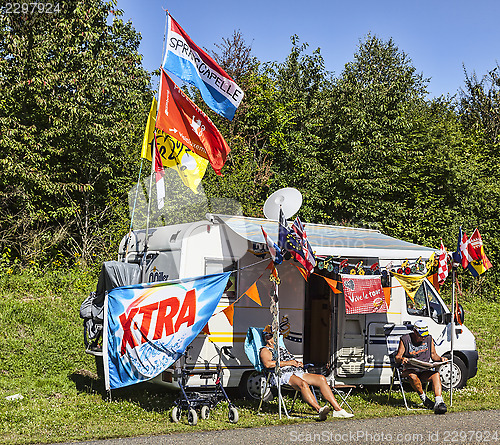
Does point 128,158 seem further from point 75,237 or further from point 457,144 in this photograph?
point 457,144

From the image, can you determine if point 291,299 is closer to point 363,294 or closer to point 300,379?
point 363,294

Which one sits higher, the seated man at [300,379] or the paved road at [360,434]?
the seated man at [300,379]

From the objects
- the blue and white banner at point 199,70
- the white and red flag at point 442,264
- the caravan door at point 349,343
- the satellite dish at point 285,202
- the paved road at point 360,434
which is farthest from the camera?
the blue and white banner at point 199,70

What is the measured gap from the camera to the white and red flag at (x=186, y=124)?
8.81 metres

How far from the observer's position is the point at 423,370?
8.46 meters

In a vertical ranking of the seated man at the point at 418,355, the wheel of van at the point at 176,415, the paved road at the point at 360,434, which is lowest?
the paved road at the point at 360,434

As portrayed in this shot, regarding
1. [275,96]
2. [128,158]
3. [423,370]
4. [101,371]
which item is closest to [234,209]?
[128,158]

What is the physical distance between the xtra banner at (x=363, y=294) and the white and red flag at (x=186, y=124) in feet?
9.21

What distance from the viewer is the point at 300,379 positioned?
757cm

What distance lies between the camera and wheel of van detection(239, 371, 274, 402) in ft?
27.8

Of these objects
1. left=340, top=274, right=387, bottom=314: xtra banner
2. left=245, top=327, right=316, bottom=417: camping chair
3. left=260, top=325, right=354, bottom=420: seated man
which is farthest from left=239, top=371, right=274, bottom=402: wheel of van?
left=340, top=274, right=387, bottom=314: xtra banner

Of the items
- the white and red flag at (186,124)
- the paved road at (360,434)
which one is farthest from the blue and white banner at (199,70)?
the paved road at (360,434)

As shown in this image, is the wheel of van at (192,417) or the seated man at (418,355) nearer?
the wheel of van at (192,417)

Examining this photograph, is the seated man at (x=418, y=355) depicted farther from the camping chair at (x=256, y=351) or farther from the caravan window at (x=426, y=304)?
the camping chair at (x=256, y=351)
